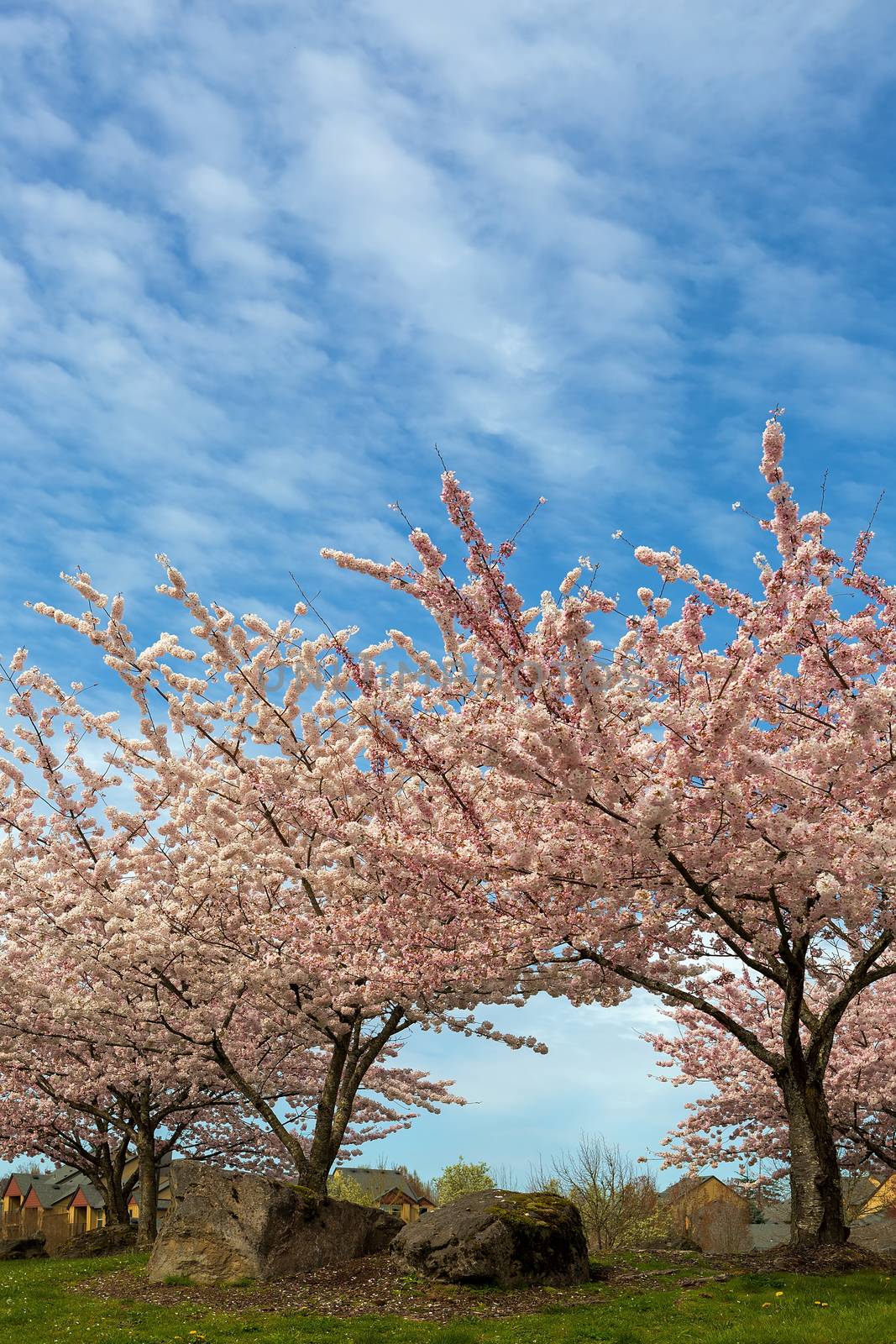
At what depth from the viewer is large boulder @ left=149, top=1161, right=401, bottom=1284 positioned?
595 inches

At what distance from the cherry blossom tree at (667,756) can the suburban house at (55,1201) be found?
42689 millimetres

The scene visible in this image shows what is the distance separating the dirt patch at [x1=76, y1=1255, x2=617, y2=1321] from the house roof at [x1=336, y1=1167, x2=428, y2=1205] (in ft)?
150

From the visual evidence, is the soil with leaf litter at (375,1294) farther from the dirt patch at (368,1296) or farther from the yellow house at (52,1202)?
the yellow house at (52,1202)

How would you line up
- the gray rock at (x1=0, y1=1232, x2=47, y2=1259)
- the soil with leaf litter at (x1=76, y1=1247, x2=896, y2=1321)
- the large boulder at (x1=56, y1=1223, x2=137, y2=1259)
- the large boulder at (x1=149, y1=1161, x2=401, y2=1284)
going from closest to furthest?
the soil with leaf litter at (x1=76, y1=1247, x2=896, y2=1321), the large boulder at (x1=149, y1=1161, x2=401, y2=1284), the large boulder at (x1=56, y1=1223, x2=137, y2=1259), the gray rock at (x1=0, y1=1232, x2=47, y2=1259)

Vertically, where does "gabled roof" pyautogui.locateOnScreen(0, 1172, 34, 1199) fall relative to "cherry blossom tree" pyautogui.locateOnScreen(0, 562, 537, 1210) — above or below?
below

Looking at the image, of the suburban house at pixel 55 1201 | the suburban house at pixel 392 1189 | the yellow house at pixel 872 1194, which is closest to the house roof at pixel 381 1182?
the suburban house at pixel 392 1189

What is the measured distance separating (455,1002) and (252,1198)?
4.39 meters

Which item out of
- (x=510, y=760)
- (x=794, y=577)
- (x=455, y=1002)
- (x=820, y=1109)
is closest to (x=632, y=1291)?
(x=820, y=1109)

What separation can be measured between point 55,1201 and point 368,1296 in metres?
49.3

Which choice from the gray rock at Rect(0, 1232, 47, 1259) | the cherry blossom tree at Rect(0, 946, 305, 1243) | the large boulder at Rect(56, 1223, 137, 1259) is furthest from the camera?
the gray rock at Rect(0, 1232, 47, 1259)

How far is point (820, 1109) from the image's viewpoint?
13.6 m

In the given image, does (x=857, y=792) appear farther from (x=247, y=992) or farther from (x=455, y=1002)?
(x=247, y=992)

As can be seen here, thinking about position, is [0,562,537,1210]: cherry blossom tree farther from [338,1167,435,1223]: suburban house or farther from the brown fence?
[338,1167,435,1223]: suburban house

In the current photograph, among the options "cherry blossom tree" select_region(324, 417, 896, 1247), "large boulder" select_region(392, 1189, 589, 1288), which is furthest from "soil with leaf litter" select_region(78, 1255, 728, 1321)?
"cherry blossom tree" select_region(324, 417, 896, 1247)
